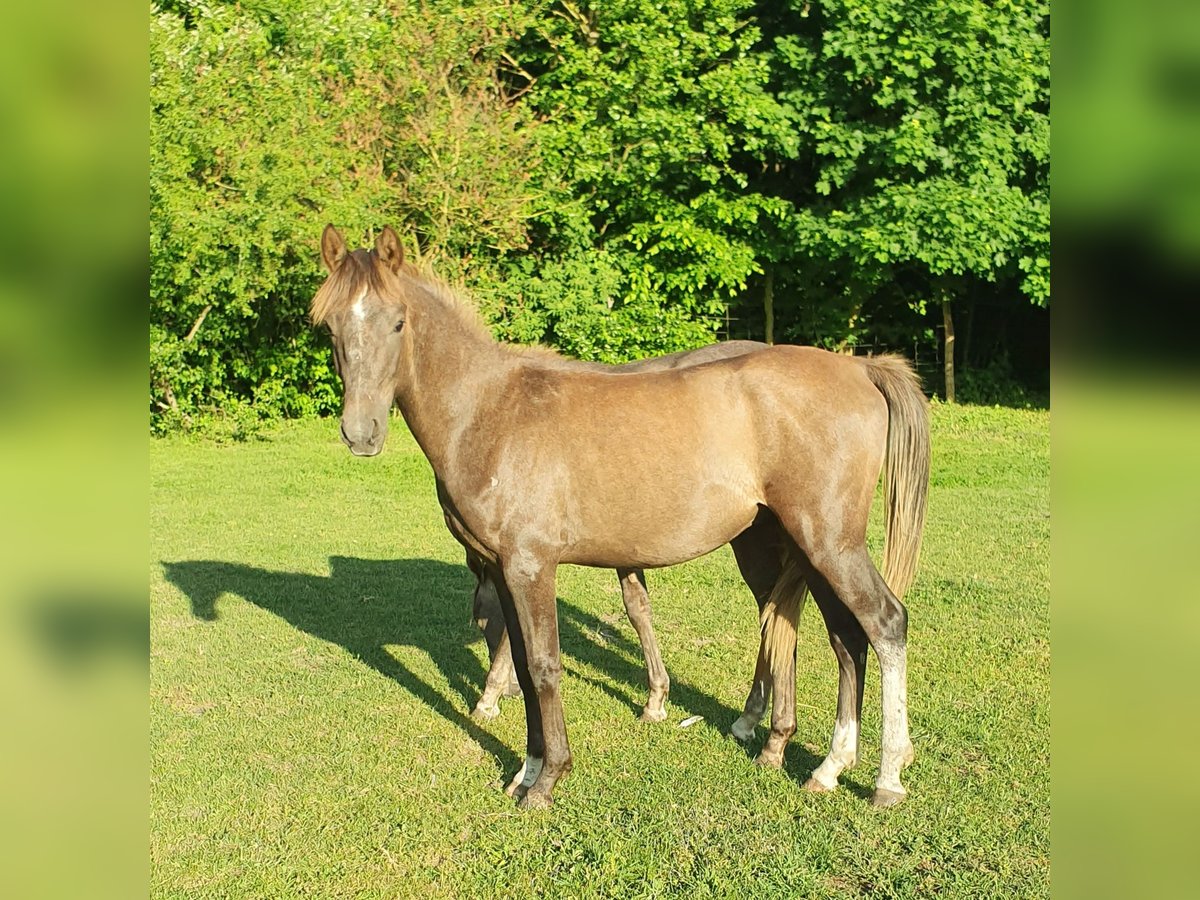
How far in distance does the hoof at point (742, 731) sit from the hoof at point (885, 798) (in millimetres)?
875

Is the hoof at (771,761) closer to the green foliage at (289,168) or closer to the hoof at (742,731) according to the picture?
the hoof at (742,731)

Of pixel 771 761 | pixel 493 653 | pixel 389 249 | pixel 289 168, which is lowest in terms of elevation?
pixel 771 761

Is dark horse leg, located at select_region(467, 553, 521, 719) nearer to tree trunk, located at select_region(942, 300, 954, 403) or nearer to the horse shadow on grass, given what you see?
the horse shadow on grass

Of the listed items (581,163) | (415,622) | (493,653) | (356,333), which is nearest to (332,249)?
(356,333)

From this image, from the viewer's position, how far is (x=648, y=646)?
5422 mm

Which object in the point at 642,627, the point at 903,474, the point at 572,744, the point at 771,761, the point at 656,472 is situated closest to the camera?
the point at 656,472

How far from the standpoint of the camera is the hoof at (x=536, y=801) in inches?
167

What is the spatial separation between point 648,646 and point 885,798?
1.59 meters

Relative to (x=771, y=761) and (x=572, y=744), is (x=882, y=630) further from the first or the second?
(x=572, y=744)

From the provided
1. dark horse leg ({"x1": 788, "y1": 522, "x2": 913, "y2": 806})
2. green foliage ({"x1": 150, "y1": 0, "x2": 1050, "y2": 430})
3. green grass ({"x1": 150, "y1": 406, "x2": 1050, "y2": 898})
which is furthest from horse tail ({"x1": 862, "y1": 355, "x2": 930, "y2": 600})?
green foliage ({"x1": 150, "y1": 0, "x2": 1050, "y2": 430})

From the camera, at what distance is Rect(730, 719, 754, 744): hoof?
4.98 m

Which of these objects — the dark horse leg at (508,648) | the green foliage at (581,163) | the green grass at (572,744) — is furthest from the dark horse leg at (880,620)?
the green foliage at (581,163)
